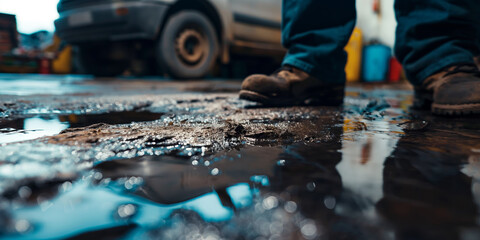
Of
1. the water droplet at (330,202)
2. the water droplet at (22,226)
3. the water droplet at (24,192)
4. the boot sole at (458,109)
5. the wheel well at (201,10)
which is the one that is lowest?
the water droplet at (330,202)

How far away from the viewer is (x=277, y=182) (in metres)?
0.39

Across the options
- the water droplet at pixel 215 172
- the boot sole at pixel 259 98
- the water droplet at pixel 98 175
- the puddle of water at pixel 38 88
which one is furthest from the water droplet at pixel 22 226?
the puddle of water at pixel 38 88

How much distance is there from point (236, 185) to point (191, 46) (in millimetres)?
3427

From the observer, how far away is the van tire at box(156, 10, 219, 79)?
335 centimetres

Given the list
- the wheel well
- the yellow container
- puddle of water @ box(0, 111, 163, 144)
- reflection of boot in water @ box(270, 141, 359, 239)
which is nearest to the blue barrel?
the yellow container

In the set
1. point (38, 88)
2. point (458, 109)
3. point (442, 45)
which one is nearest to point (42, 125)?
point (458, 109)

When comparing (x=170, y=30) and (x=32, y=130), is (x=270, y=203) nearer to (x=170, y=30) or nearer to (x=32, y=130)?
(x=32, y=130)

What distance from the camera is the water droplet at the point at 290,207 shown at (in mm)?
317

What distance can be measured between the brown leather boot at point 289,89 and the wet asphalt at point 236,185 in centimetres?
56

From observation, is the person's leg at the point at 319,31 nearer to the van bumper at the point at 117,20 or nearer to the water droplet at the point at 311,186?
the water droplet at the point at 311,186

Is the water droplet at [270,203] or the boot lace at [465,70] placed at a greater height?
the boot lace at [465,70]

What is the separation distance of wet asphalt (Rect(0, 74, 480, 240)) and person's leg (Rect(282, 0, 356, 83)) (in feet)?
2.17

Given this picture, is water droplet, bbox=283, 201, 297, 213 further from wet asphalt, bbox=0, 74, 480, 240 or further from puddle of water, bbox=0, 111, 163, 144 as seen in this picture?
puddle of water, bbox=0, 111, 163, 144

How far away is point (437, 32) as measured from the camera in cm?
115
